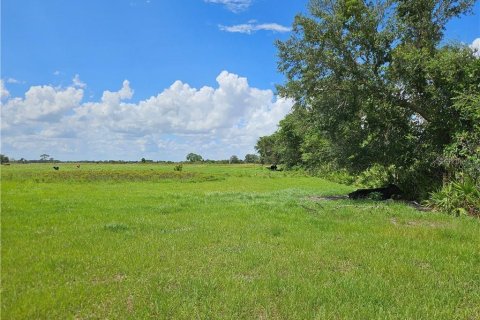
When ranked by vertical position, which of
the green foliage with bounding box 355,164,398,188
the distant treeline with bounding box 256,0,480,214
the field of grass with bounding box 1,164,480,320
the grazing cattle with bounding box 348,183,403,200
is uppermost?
the distant treeline with bounding box 256,0,480,214

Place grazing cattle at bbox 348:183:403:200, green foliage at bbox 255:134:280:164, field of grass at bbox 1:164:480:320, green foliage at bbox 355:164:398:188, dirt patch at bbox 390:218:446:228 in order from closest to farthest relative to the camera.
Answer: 1. field of grass at bbox 1:164:480:320
2. dirt patch at bbox 390:218:446:228
3. grazing cattle at bbox 348:183:403:200
4. green foliage at bbox 355:164:398:188
5. green foliage at bbox 255:134:280:164

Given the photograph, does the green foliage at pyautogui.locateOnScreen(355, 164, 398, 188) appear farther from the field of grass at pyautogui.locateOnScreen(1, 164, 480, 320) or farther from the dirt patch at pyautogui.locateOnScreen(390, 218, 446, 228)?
the field of grass at pyautogui.locateOnScreen(1, 164, 480, 320)

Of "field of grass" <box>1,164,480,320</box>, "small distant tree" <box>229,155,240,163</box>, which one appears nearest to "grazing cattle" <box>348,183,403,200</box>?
"field of grass" <box>1,164,480,320</box>

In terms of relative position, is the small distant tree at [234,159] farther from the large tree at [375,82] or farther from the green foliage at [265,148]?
the large tree at [375,82]

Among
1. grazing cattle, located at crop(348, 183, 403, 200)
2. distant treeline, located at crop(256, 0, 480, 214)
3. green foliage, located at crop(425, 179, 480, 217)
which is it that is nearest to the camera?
green foliage, located at crop(425, 179, 480, 217)

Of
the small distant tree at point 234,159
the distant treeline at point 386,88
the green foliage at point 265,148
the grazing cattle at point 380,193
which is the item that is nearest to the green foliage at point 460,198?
the distant treeline at point 386,88

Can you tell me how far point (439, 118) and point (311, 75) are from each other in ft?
24.3

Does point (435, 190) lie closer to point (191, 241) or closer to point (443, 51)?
point (443, 51)

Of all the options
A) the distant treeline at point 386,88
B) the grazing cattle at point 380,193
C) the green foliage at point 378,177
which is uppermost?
the distant treeline at point 386,88

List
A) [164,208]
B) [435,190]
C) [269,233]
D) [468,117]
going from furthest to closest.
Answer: [435,190]
[468,117]
[164,208]
[269,233]

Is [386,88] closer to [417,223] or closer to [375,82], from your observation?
[375,82]

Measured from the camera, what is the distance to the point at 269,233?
11859mm

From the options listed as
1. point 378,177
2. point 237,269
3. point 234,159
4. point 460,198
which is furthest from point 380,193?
point 234,159

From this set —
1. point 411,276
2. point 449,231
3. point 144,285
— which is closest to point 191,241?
point 144,285
